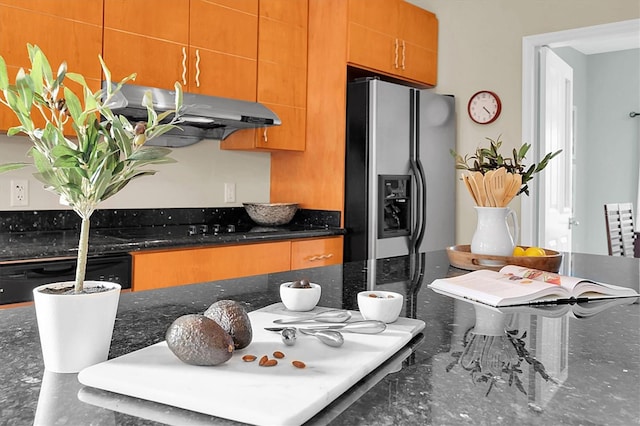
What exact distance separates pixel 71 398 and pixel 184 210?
2.78m

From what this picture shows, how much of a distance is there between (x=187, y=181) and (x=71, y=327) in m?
2.70

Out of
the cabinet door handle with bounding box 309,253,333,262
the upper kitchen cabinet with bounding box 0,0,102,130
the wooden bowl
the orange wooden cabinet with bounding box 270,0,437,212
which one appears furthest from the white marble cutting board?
the orange wooden cabinet with bounding box 270,0,437,212

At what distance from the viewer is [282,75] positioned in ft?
11.7

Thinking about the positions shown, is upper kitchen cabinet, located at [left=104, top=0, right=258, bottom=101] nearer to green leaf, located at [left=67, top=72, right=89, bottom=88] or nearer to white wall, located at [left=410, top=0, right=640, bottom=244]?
white wall, located at [left=410, top=0, right=640, bottom=244]

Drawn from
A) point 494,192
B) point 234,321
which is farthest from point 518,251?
point 234,321

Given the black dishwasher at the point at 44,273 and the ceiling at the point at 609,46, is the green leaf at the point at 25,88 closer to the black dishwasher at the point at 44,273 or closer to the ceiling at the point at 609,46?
the black dishwasher at the point at 44,273

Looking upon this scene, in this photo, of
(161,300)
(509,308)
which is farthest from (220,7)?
(509,308)

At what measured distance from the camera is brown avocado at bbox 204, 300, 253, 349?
2.77ft

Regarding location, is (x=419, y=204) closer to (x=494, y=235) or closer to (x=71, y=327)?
(x=494, y=235)

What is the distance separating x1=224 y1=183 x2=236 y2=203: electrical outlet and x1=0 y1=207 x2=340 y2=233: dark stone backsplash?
0.05 m

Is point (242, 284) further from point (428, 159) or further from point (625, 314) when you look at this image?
point (428, 159)

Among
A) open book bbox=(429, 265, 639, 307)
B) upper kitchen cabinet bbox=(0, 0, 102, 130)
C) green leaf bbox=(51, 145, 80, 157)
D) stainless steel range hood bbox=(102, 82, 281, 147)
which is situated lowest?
open book bbox=(429, 265, 639, 307)

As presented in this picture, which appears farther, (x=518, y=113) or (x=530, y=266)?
(x=518, y=113)

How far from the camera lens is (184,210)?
3.42 metres
